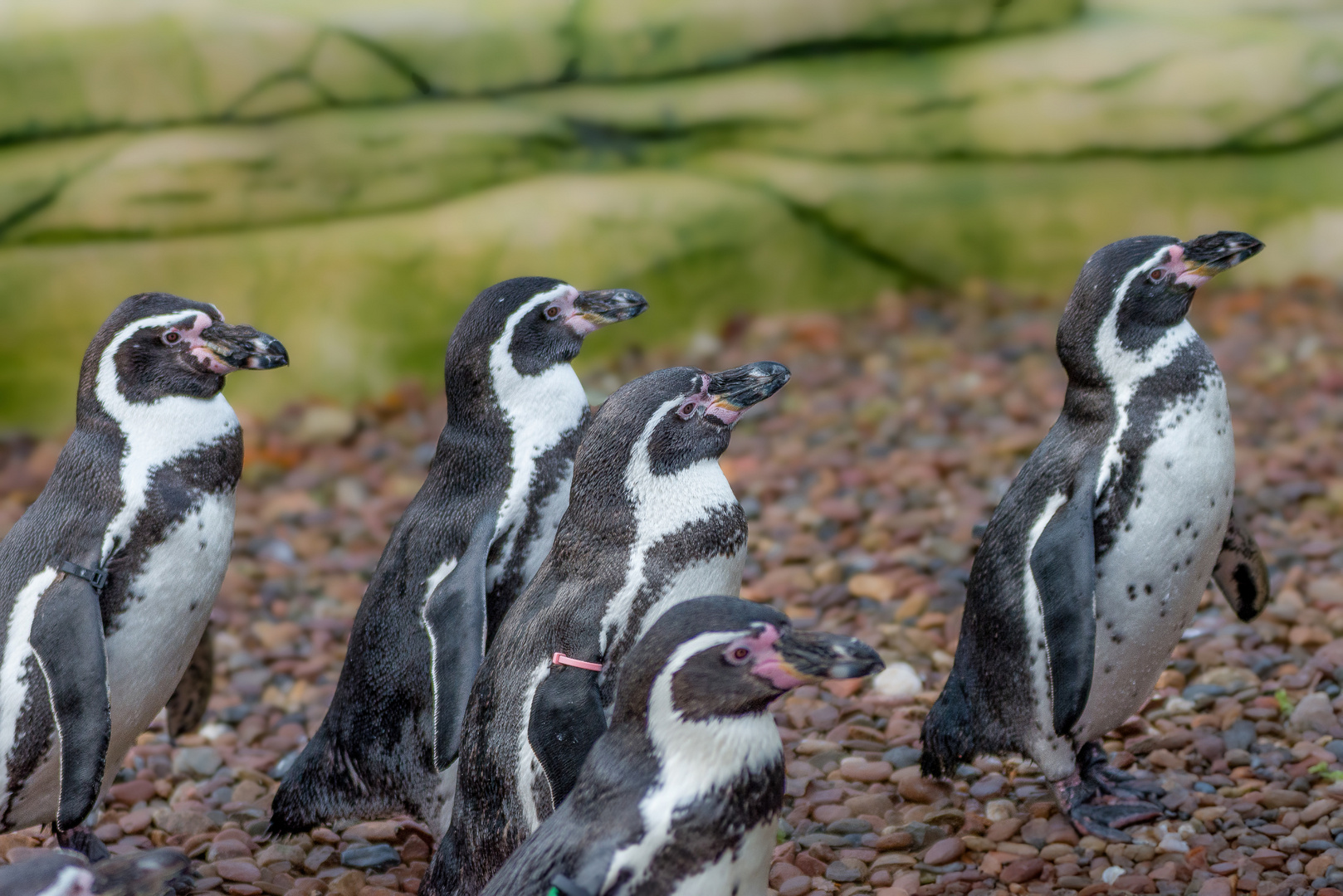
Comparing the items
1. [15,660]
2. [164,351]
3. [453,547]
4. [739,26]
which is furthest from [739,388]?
[739,26]

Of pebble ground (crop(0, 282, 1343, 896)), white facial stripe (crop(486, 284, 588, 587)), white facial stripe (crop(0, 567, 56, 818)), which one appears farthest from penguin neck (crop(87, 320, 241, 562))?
pebble ground (crop(0, 282, 1343, 896))

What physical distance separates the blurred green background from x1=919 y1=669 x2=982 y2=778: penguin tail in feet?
13.2

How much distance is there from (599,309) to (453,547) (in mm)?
780

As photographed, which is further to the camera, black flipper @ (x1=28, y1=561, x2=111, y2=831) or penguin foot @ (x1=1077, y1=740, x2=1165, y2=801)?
penguin foot @ (x1=1077, y1=740, x2=1165, y2=801)

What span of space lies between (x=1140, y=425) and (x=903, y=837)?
1.19m

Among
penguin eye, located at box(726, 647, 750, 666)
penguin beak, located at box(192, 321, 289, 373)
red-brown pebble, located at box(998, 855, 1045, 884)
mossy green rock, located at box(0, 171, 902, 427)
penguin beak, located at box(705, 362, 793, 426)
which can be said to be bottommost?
red-brown pebble, located at box(998, 855, 1045, 884)

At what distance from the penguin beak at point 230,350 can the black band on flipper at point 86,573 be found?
579mm

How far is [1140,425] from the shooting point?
3.83 meters

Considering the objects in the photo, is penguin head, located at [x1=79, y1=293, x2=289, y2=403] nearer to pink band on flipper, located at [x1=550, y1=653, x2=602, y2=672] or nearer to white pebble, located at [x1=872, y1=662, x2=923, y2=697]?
pink band on flipper, located at [x1=550, y1=653, x2=602, y2=672]

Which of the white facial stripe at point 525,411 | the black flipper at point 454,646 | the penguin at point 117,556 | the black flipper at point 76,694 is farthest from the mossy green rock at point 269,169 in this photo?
the black flipper at point 454,646

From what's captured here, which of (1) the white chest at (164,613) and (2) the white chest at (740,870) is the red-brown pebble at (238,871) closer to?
(1) the white chest at (164,613)

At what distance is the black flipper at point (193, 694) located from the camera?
14.2 ft

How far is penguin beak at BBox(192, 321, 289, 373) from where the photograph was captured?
3.78 m

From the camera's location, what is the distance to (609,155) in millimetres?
7863
